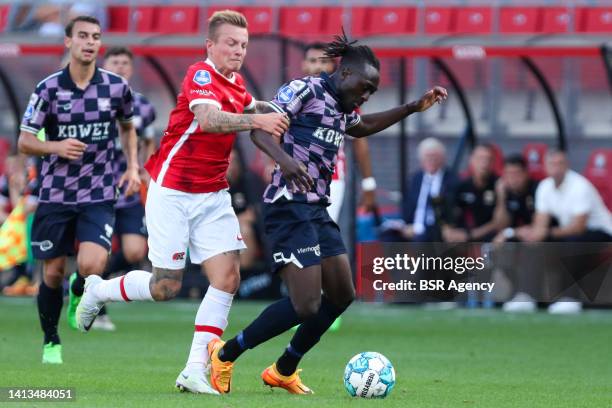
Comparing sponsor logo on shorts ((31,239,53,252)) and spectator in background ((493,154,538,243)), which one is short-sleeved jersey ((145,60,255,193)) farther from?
spectator in background ((493,154,538,243))

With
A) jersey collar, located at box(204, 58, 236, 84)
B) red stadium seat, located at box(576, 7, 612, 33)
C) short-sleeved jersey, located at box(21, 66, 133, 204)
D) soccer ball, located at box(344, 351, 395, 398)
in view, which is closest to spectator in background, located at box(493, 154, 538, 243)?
red stadium seat, located at box(576, 7, 612, 33)

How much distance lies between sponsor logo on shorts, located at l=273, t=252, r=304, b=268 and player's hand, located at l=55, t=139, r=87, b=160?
84.7 inches

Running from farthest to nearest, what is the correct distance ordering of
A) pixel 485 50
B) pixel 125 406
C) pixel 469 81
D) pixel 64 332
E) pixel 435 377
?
pixel 469 81 < pixel 485 50 < pixel 64 332 < pixel 435 377 < pixel 125 406

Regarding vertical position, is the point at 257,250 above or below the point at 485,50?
below

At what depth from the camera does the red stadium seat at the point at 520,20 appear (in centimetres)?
1992

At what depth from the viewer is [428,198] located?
1600 centimetres

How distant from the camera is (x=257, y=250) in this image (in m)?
16.5

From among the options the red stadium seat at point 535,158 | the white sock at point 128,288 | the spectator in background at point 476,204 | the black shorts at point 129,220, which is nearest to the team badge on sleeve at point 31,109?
the white sock at point 128,288

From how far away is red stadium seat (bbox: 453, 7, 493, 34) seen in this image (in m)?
20.2

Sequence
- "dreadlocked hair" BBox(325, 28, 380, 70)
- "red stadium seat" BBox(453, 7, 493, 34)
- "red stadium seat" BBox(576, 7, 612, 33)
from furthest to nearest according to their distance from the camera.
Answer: "red stadium seat" BBox(453, 7, 493, 34) → "red stadium seat" BBox(576, 7, 612, 33) → "dreadlocked hair" BBox(325, 28, 380, 70)

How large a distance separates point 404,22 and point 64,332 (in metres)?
9.29

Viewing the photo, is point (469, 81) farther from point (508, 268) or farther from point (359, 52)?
point (359, 52)

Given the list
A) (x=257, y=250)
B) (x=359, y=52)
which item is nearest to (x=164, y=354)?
(x=359, y=52)

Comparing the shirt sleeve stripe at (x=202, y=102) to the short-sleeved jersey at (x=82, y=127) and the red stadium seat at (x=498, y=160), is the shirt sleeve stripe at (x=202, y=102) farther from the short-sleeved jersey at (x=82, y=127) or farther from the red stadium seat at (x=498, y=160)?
the red stadium seat at (x=498, y=160)
